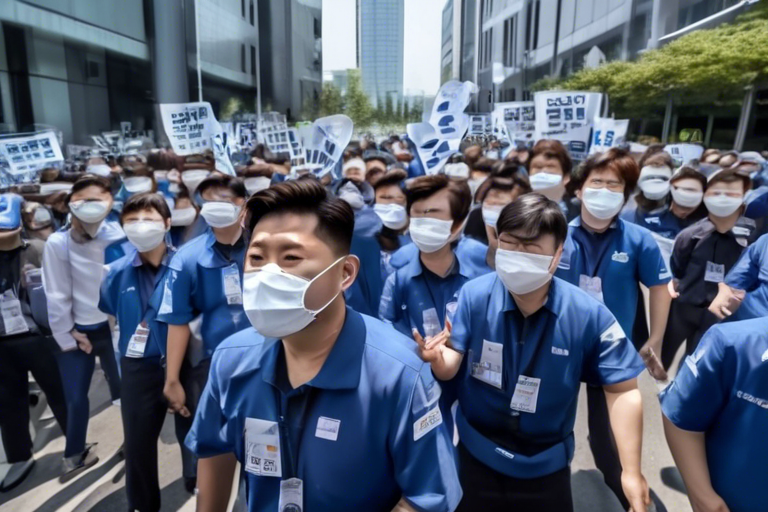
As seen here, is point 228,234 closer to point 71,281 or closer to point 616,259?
point 71,281

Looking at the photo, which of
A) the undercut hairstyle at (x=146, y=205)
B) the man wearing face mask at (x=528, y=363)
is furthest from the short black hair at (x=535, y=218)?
the undercut hairstyle at (x=146, y=205)

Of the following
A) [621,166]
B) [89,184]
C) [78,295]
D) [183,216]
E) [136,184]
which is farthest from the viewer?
[136,184]

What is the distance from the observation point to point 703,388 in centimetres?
173

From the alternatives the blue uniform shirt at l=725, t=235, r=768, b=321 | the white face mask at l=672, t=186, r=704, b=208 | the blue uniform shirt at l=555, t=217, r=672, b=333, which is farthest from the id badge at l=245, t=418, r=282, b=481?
the white face mask at l=672, t=186, r=704, b=208

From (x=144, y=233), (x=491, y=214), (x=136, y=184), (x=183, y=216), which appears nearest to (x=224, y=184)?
(x=144, y=233)

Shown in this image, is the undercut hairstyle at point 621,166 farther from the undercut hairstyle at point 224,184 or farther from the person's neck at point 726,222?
the undercut hairstyle at point 224,184

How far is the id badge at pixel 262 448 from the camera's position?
60.7 inches

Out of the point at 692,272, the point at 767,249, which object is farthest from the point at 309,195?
the point at 692,272

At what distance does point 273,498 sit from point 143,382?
1.79 metres

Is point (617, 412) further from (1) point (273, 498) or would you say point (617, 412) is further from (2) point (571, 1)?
(2) point (571, 1)

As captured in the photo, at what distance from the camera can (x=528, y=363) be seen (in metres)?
2.14

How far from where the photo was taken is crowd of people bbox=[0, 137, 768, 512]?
1545mm

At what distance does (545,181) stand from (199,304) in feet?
9.71

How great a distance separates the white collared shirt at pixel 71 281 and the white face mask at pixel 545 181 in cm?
316
